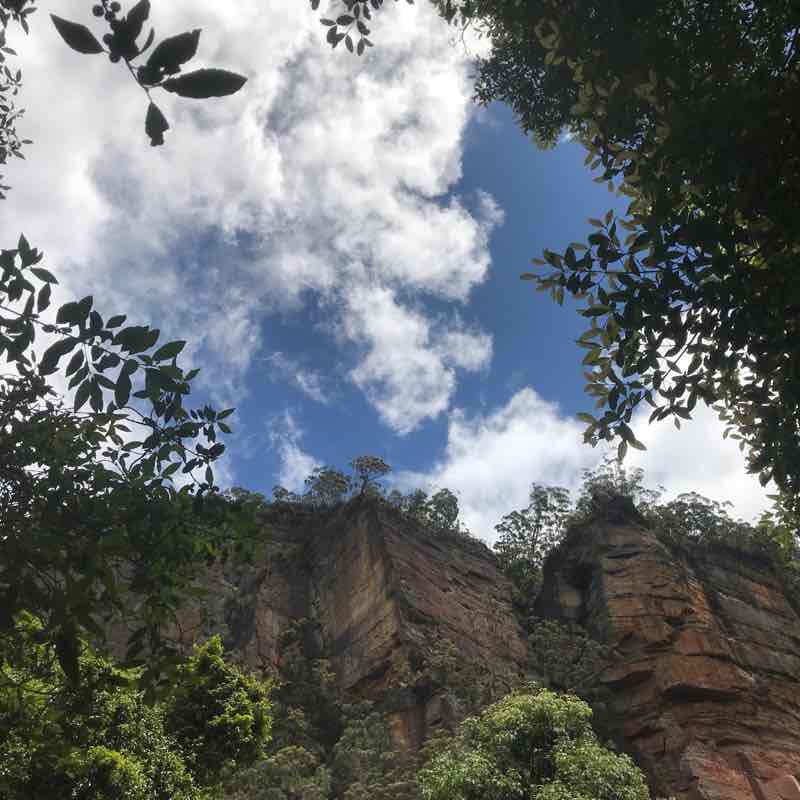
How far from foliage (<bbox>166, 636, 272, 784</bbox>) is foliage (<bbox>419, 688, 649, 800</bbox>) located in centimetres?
389

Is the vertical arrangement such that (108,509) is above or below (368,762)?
below

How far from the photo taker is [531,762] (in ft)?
47.8

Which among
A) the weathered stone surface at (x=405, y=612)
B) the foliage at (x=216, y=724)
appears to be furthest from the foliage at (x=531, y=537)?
the foliage at (x=216, y=724)

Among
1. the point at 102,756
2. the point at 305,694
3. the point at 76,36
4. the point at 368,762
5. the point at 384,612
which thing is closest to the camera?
the point at 76,36

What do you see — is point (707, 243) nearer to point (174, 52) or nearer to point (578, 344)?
point (578, 344)

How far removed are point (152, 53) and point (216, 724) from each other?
1452 cm

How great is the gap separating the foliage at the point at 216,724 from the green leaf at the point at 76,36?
44.1 ft

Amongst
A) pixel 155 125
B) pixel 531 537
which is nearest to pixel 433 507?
pixel 531 537

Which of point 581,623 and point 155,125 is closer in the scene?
point 155,125

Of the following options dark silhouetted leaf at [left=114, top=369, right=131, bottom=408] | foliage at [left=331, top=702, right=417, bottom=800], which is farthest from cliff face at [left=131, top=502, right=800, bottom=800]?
dark silhouetted leaf at [left=114, top=369, right=131, bottom=408]

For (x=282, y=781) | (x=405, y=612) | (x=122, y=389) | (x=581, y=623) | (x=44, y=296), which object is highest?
(x=405, y=612)

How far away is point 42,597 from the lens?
2836mm

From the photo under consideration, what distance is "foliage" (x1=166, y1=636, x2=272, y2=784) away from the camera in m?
13.6

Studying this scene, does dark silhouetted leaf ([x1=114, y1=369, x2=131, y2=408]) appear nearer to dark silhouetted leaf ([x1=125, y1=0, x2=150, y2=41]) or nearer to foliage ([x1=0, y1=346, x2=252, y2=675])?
foliage ([x1=0, y1=346, x2=252, y2=675])
